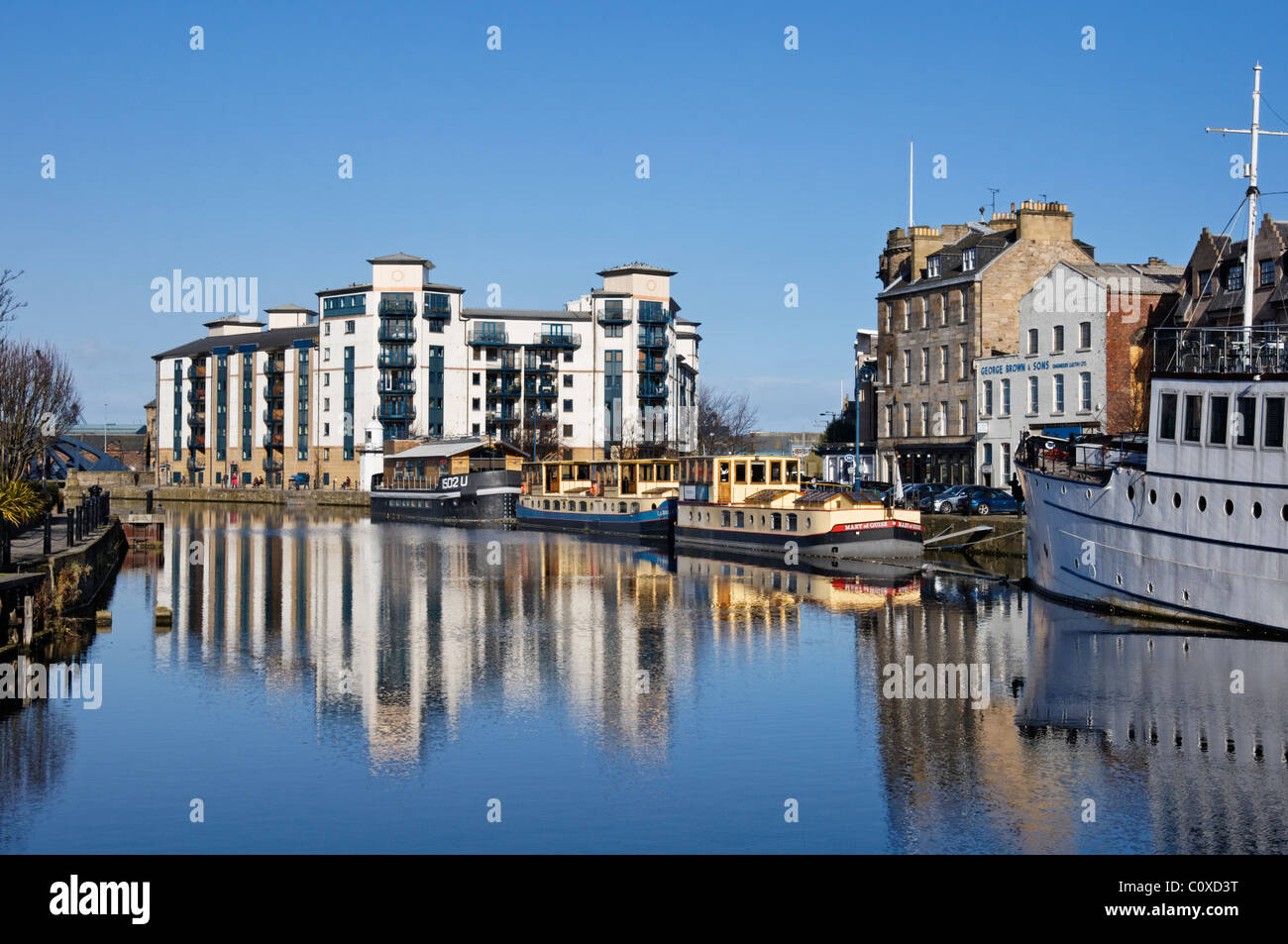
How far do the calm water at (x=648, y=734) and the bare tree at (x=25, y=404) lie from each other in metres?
29.1

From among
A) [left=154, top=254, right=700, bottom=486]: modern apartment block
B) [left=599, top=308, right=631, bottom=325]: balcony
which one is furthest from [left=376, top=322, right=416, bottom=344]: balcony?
[left=599, top=308, right=631, bottom=325]: balcony

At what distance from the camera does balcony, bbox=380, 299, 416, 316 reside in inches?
5113

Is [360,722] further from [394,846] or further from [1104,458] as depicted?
[1104,458]

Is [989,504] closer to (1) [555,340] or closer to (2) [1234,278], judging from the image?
(2) [1234,278]

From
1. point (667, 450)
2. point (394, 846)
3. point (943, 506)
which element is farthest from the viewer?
point (667, 450)

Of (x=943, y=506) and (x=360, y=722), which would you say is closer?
(x=360, y=722)

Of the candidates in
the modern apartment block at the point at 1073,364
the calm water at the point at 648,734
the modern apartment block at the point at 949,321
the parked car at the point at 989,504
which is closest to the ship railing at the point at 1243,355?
the calm water at the point at 648,734

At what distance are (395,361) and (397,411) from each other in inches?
189

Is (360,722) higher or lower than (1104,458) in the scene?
lower

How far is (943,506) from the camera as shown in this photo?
62.6 m

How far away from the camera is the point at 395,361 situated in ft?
427
